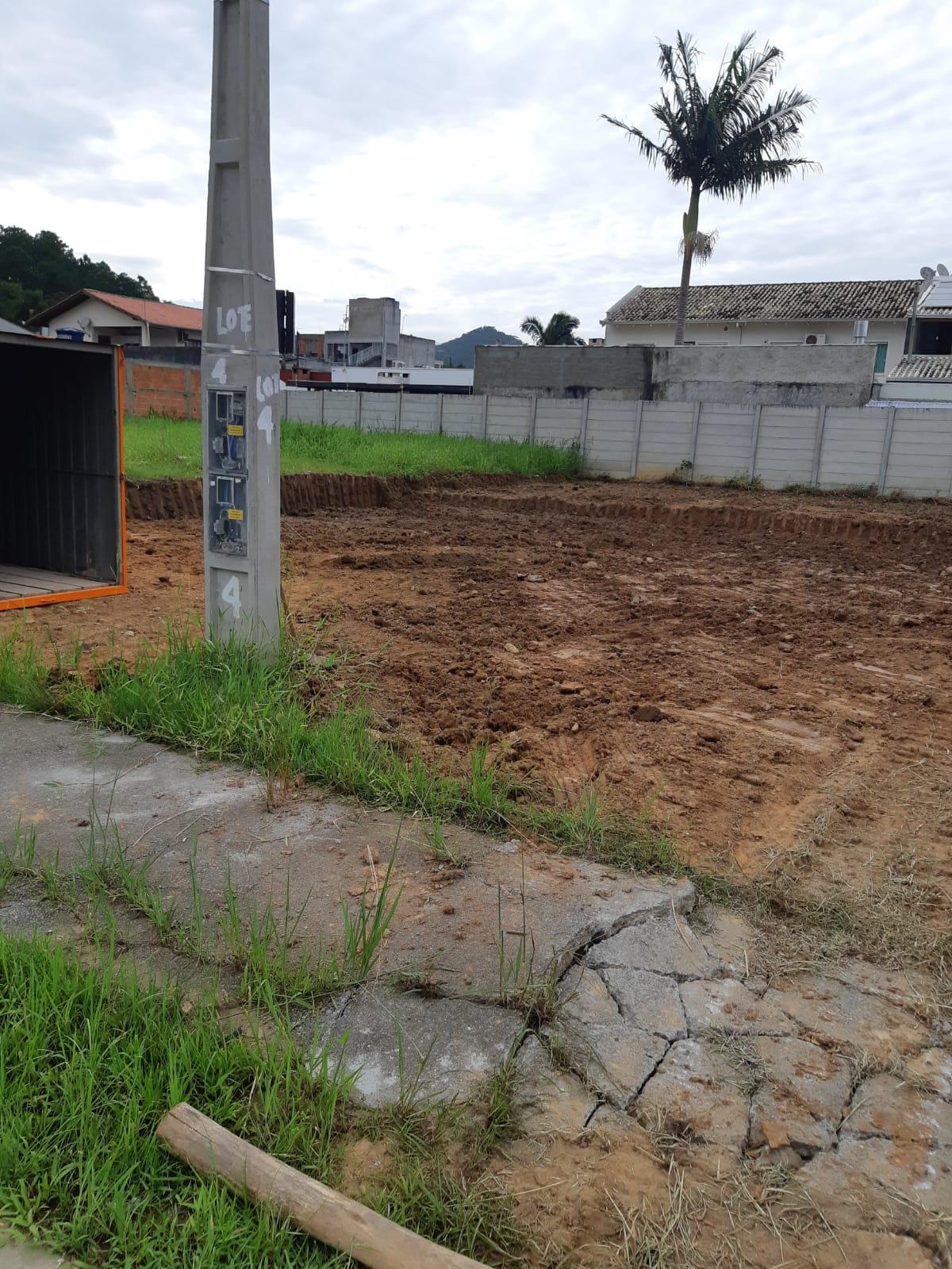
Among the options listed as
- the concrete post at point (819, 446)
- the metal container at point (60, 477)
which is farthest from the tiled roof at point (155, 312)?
the metal container at point (60, 477)

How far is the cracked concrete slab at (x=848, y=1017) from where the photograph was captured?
2.81m

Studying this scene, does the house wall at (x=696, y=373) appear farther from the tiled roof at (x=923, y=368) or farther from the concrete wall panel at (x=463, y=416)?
the tiled roof at (x=923, y=368)

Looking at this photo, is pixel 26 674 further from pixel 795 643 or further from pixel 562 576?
pixel 562 576

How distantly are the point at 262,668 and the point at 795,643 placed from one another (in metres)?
4.84

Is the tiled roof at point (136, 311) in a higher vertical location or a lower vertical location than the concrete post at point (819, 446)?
higher

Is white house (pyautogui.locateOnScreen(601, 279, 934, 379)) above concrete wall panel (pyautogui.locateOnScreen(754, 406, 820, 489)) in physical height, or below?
above

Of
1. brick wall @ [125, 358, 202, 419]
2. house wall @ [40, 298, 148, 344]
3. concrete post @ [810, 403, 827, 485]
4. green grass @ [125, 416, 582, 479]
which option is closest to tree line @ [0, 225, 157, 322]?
house wall @ [40, 298, 148, 344]

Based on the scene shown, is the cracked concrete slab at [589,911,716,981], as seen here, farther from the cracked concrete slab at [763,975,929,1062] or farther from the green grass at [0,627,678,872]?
the green grass at [0,627,678,872]

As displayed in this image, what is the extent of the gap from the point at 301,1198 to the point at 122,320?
50775 mm

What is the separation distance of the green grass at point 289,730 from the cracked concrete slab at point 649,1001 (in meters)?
0.82

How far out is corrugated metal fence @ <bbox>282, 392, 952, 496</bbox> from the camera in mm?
20203

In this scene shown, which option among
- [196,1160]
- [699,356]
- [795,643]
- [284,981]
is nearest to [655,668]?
[795,643]

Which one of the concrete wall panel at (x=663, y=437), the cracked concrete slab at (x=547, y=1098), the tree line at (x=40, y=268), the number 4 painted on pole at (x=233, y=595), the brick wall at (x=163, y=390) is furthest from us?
the tree line at (x=40, y=268)

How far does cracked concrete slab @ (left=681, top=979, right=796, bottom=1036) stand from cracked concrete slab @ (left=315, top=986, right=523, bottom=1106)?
55 centimetres
